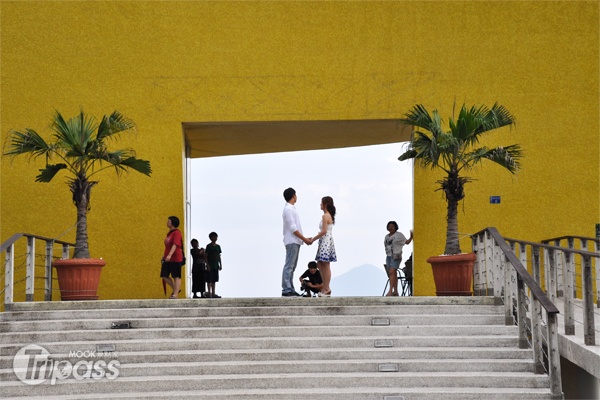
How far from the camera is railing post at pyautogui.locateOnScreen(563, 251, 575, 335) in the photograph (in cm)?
1008

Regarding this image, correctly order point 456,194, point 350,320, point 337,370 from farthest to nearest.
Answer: point 456,194 → point 350,320 → point 337,370

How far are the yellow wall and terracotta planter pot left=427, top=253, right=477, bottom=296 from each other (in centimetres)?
272

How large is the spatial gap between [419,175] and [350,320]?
545 cm

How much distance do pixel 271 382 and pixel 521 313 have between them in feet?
8.57

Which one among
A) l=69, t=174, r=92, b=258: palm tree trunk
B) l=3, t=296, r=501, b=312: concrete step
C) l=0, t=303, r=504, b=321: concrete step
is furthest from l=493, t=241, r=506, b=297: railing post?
l=69, t=174, r=92, b=258: palm tree trunk

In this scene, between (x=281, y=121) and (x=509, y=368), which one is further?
(x=281, y=121)

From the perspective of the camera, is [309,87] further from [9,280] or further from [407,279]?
[9,280]

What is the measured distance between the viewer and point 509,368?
10562mm

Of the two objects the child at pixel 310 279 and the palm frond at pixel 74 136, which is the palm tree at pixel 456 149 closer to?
the child at pixel 310 279

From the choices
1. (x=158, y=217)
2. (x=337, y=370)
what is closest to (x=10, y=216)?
(x=158, y=217)

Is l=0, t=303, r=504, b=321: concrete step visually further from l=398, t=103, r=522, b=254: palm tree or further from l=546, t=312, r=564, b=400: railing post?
l=546, t=312, r=564, b=400: railing post

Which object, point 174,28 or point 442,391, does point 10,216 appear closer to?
point 174,28

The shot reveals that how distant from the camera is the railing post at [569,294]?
10.1 metres

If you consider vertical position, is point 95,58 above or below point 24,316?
above
